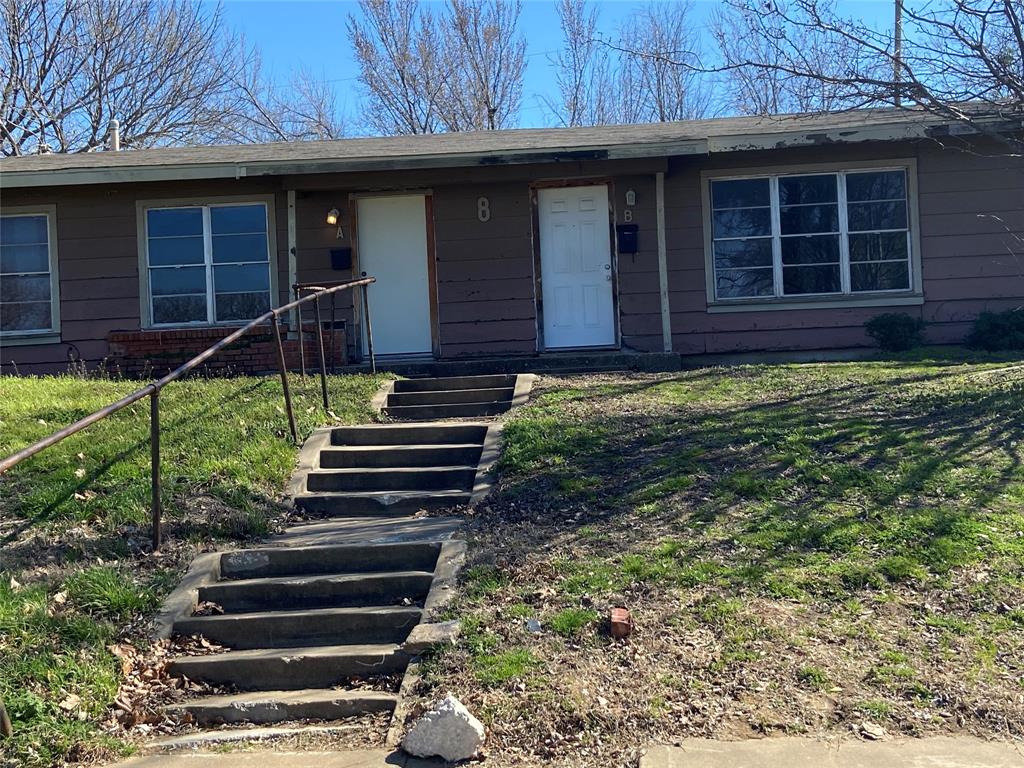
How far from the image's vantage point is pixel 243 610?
525 cm

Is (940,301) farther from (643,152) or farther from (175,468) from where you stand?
(175,468)

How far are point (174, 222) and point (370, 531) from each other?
26.1 feet

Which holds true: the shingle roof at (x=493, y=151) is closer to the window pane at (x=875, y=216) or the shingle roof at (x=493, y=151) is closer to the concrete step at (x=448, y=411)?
the window pane at (x=875, y=216)

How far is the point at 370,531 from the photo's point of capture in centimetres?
608

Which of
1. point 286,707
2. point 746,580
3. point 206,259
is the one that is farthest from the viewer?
point 206,259

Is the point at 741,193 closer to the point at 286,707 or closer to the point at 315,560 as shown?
the point at 315,560

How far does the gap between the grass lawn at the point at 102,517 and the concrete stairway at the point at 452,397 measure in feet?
1.23

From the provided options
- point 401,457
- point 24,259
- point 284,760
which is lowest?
point 284,760


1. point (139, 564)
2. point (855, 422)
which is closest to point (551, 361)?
point (855, 422)

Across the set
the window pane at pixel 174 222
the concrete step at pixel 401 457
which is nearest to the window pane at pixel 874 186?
the concrete step at pixel 401 457

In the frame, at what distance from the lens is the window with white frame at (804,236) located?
474 inches

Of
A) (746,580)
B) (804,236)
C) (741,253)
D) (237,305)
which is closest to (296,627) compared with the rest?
(746,580)

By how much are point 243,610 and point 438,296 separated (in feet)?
24.3

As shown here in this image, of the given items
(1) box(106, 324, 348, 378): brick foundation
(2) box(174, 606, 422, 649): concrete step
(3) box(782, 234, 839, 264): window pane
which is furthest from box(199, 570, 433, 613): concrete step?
(3) box(782, 234, 839, 264): window pane
